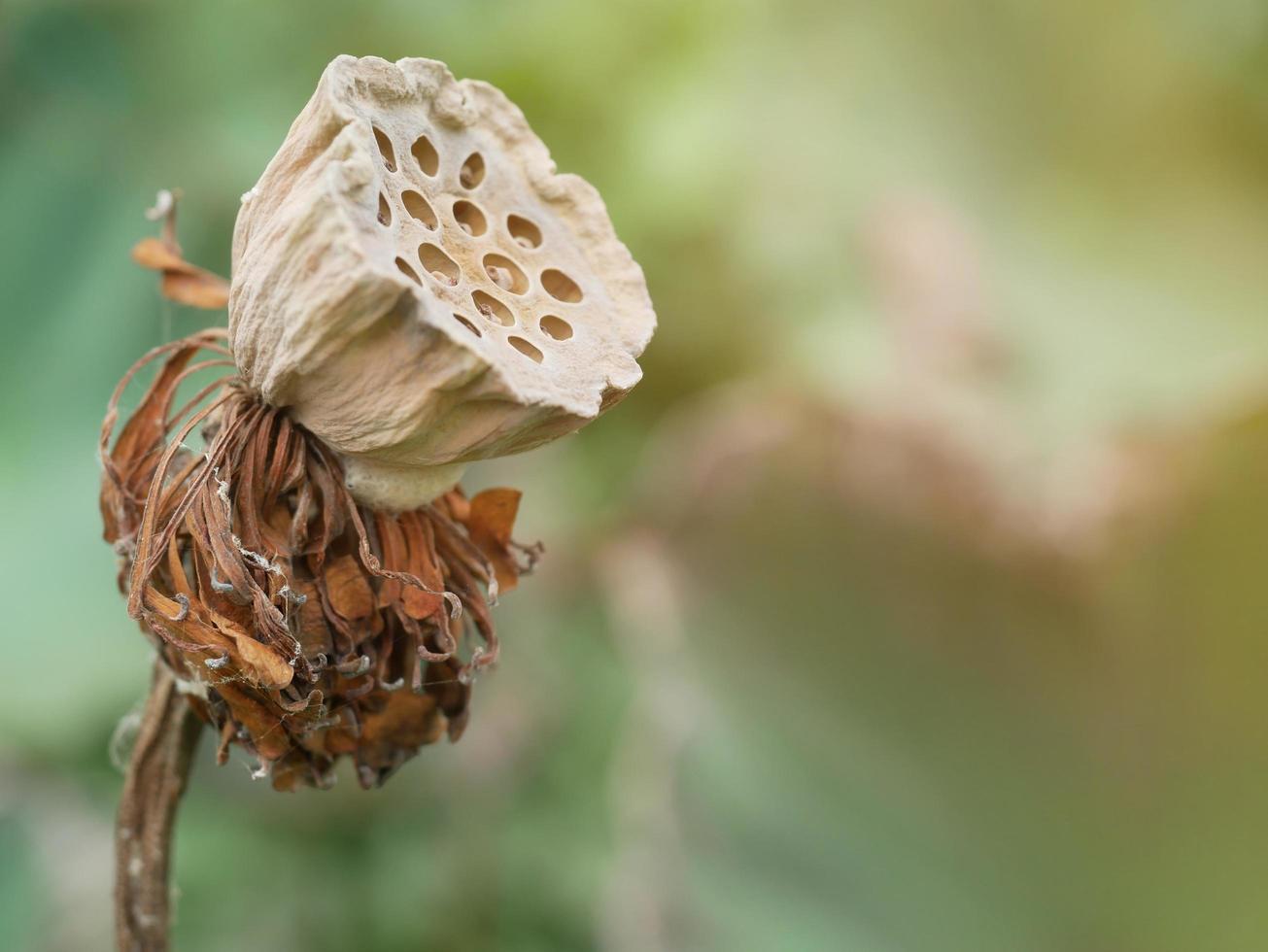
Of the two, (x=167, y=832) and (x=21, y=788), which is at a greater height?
(x=21, y=788)

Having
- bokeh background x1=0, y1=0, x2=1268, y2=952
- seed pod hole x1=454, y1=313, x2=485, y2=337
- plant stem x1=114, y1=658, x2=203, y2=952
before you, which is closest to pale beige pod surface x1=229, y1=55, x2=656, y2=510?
seed pod hole x1=454, y1=313, x2=485, y2=337

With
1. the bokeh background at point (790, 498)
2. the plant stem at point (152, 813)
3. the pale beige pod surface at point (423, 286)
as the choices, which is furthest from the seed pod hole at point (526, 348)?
the bokeh background at point (790, 498)

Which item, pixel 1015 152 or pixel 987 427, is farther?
pixel 1015 152

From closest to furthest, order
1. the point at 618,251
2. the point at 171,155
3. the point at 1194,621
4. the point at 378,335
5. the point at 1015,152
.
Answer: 1. the point at 378,335
2. the point at 618,251
3. the point at 1194,621
4. the point at 171,155
5. the point at 1015,152

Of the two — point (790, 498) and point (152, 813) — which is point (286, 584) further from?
point (790, 498)

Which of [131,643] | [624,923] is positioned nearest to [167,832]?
[624,923]

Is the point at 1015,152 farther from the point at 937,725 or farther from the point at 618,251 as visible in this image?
the point at 618,251

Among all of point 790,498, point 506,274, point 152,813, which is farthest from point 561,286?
point 790,498

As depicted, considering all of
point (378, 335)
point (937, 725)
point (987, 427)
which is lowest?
point (378, 335)
